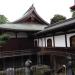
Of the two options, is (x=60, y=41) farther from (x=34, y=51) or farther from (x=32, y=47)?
(x=32, y=47)

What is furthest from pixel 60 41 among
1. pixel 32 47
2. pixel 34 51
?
pixel 32 47

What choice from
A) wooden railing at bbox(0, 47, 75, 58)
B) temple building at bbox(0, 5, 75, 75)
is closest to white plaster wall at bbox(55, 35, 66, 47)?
temple building at bbox(0, 5, 75, 75)

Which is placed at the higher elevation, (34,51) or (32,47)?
(32,47)

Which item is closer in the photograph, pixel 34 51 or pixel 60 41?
pixel 60 41

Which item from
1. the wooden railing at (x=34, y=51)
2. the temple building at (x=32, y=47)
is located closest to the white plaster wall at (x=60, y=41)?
the temple building at (x=32, y=47)

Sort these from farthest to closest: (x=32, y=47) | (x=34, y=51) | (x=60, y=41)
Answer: (x=32, y=47) < (x=34, y=51) < (x=60, y=41)

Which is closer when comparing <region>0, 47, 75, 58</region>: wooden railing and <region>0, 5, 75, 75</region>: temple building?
<region>0, 47, 75, 58</region>: wooden railing

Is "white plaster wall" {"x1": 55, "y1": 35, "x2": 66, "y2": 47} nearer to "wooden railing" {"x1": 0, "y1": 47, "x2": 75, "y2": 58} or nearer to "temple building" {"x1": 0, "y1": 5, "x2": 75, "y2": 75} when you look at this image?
"temple building" {"x1": 0, "y1": 5, "x2": 75, "y2": 75}

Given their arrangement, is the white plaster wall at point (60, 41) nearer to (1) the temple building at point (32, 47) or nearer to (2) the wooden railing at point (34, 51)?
(1) the temple building at point (32, 47)

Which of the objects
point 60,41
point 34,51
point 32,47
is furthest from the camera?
point 32,47

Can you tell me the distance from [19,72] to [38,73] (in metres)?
1.74

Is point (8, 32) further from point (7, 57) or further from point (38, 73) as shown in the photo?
point (38, 73)

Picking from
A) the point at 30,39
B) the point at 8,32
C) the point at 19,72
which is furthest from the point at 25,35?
the point at 19,72

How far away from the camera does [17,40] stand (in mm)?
23062
